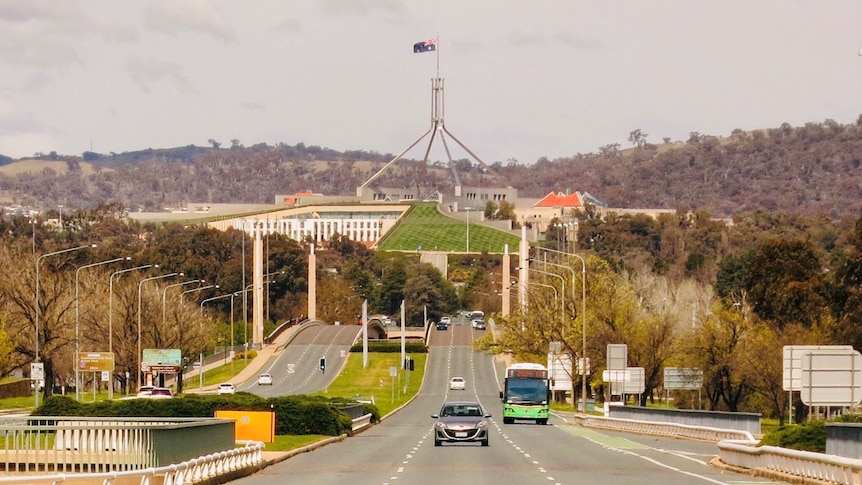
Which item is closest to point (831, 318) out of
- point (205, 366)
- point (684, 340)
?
point (684, 340)

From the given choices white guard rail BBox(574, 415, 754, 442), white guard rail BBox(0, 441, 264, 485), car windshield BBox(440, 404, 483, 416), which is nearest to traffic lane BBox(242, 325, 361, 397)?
white guard rail BBox(574, 415, 754, 442)

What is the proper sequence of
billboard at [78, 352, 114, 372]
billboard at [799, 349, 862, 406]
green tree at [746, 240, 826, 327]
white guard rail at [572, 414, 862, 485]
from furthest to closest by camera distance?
green tree at [746, 240, 826, 327] < billboard at [78, 352, 114, 372] < billboard at [799, 349, 862, 406] < white guard rail at [572, 414, 862, 485]

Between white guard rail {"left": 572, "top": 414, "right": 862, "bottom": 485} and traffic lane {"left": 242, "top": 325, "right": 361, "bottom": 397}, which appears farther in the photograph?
traffic lane {"left": 242, "top": 325, "right": 361, "bottom": 397}

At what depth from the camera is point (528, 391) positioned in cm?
7775

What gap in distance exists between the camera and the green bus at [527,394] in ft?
252

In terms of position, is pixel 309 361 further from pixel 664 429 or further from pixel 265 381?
pixel 664 429

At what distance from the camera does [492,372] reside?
139375 millimetres

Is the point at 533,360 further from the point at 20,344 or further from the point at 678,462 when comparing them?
the point at 678,462

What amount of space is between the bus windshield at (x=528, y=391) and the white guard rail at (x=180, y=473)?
Result: 128ft

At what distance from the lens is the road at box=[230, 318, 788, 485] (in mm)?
33344

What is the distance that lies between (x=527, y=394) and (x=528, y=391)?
261 mm

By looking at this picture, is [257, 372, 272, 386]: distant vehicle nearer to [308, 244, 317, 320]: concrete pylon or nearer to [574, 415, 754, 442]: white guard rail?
[574, 415, 754, 442]: white guard rail

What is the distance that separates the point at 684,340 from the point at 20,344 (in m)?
40.9

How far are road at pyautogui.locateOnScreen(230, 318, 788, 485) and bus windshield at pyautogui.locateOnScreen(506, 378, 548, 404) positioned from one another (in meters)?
3.07
